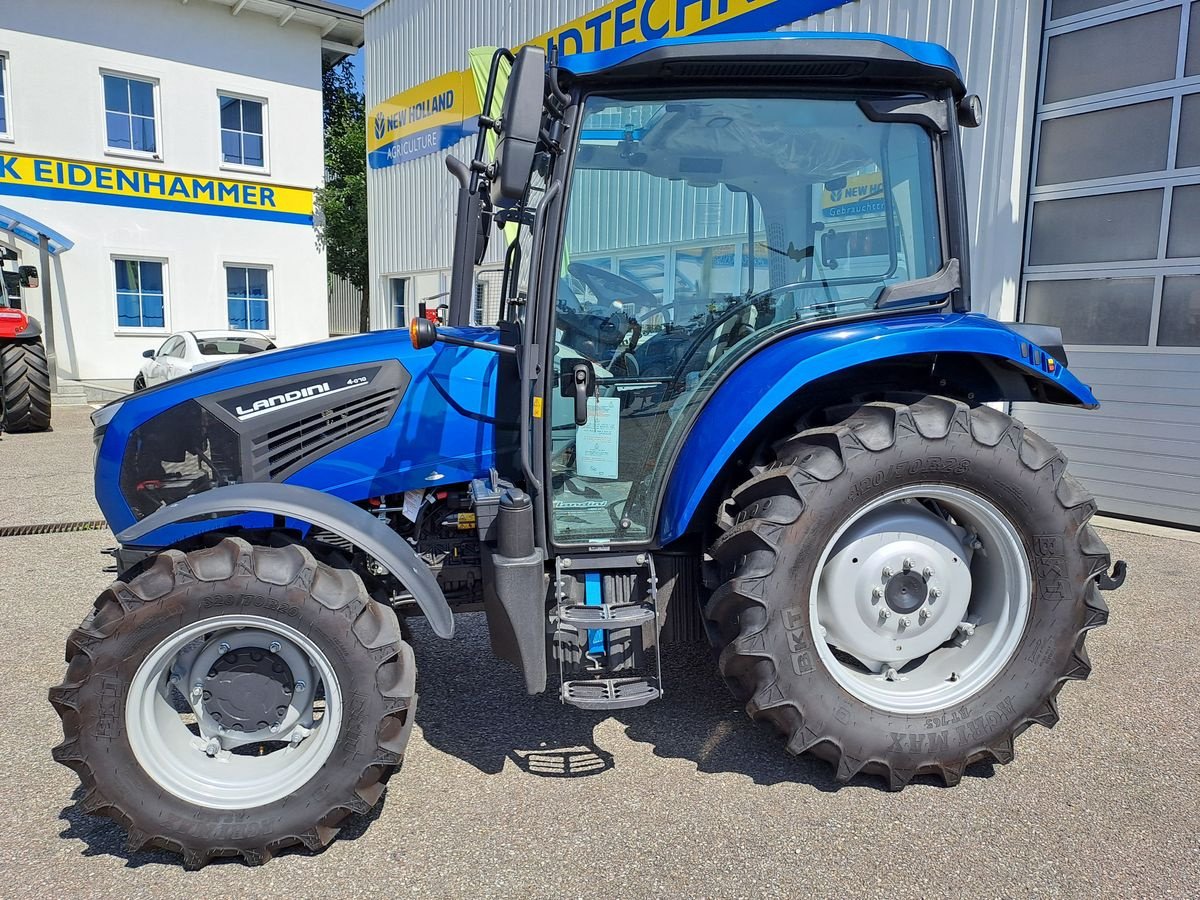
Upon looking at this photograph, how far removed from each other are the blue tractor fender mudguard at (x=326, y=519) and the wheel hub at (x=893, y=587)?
1302 millimetres

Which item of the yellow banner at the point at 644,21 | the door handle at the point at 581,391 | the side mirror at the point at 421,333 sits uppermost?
the yellow banner at the point at 644,21

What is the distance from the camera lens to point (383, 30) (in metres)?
15.6

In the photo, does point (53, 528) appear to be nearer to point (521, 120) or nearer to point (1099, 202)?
point (521, 120)

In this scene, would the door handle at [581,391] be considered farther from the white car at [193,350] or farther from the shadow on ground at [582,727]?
the white car at [193,350]

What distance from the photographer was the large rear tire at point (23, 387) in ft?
34.1

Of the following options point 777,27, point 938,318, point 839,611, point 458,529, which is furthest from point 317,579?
point 777,27

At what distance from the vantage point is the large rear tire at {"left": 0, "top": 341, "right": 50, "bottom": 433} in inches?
409

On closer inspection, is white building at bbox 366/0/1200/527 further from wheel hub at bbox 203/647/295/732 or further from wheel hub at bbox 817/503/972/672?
wheel hub at bbox 203/647/295/732

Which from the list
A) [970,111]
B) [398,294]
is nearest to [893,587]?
[970,111]

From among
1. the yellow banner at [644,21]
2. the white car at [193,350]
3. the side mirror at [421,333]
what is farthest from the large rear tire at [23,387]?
the side mirror at [421,333]

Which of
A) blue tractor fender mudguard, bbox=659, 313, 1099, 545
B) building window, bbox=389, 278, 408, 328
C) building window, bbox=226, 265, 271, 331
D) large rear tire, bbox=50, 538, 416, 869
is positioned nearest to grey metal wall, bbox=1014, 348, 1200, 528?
blue tractor fender mudguard, bbox=659, 313, 1099, 545

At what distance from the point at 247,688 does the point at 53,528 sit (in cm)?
458

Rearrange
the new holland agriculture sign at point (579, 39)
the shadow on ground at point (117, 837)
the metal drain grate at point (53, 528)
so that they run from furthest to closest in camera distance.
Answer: the new holland agriculture sign at point (579, 39)
the metal drain grate at point (53, 528)
the shadow on ground at point (117, 837)

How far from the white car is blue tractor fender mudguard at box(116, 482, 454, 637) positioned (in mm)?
11326
